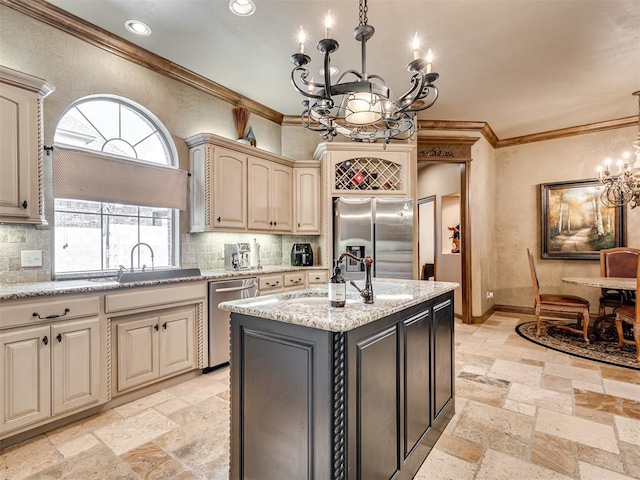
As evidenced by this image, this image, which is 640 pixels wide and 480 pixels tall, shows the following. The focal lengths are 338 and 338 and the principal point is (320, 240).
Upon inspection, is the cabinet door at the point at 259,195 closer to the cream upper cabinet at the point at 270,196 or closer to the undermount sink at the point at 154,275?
the cream upper cabinet at the point at 270,196

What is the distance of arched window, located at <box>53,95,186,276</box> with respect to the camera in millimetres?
2787

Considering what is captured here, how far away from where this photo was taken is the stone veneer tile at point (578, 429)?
7.01ft

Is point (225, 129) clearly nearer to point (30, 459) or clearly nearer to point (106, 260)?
point (106, 260)

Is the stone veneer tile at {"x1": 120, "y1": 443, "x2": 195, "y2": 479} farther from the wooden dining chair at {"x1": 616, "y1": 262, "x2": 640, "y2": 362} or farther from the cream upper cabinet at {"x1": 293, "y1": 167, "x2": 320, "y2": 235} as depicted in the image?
the wooden dining chair at {"x1": 616, "y1": 262, "x2": 640, "y2": 362}

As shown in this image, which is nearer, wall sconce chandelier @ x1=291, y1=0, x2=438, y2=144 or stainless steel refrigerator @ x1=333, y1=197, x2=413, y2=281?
wall sconce chandelier @ x1=291, y1=0, x2=438, y2=144

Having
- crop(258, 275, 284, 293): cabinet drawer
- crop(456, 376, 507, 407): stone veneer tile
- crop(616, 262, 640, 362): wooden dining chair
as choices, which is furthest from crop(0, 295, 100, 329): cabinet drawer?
crop(616, 262, 640, 362): wooden dining chair

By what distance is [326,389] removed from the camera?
4.32ft

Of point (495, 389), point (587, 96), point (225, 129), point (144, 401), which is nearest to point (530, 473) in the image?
point (495, 389)

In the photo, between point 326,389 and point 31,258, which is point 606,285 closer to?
point 326,389

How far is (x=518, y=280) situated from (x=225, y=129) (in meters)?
5.31

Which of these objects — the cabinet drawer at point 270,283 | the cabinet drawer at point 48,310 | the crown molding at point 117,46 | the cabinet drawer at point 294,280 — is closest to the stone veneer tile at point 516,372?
the cabinet drawer at point 294,280

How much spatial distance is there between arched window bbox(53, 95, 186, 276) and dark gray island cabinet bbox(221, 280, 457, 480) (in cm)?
202

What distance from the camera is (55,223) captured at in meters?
2.75

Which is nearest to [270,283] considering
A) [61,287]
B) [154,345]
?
[154,345]
